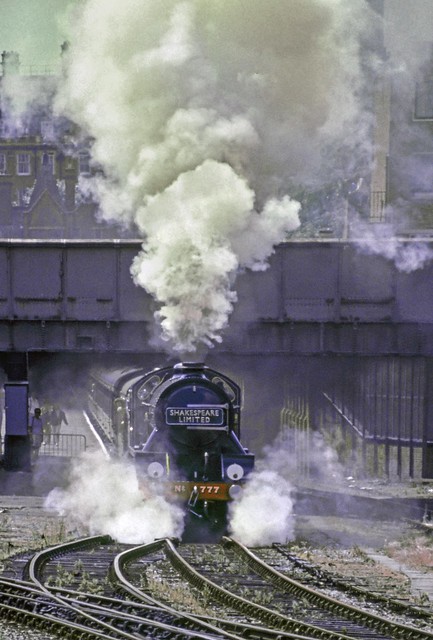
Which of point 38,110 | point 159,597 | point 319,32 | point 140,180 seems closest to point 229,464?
point 159,597

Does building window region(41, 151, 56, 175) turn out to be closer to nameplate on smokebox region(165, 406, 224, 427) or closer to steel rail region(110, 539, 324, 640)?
nameplate on smokebox region(165, 406, 224, 427)

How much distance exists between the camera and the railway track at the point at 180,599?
12.2 meters

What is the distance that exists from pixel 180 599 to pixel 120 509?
20.3 feet

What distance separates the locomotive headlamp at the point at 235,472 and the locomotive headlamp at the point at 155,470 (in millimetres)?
1073

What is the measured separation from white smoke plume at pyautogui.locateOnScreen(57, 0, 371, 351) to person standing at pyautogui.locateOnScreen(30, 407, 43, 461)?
8.14 m

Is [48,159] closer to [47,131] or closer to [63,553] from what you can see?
[47,131]

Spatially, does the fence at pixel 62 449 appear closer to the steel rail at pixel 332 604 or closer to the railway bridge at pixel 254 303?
the railway bridge at pixel 254 303

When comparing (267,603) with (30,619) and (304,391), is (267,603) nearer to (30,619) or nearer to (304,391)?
(30,619)

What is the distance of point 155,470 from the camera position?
1869cm

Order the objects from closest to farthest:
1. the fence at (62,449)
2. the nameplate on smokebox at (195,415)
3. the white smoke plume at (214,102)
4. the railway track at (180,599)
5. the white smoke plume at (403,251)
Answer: the railway track at (180,599)
the nameplate on smokebox at (195,415)
the white smoke plume at (214,102)
the white smoke plume at (403,251)
the fence at (62,449)

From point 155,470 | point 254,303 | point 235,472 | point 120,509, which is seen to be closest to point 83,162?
point 254,303

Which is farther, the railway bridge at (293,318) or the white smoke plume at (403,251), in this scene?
the railway bridge at (293,318)

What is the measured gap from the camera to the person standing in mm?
30453

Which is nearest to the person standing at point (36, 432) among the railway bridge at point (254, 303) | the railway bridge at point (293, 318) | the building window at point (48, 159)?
the railway bridge at point (293, 318)
